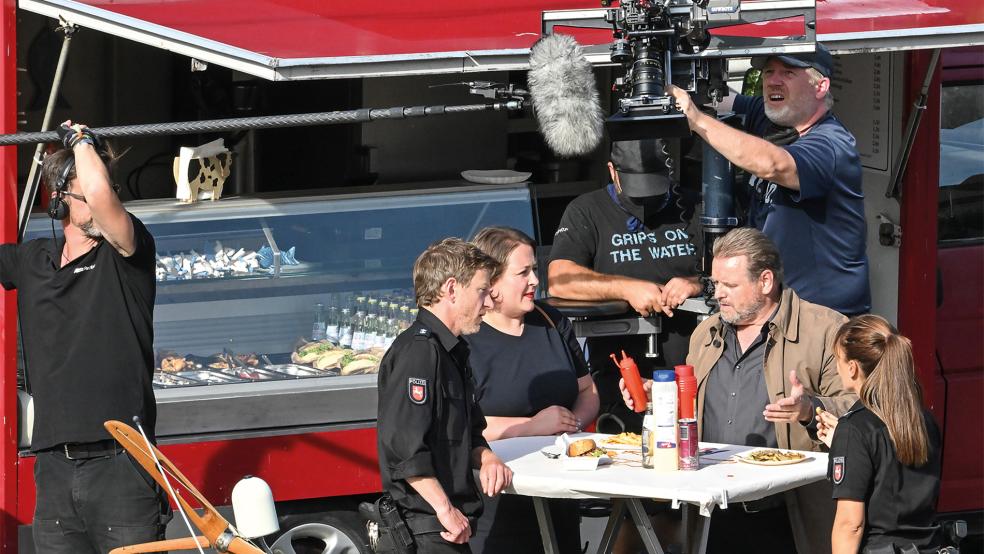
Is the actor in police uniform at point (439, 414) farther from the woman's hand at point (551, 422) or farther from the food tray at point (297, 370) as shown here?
the food tray at point (297, 370)

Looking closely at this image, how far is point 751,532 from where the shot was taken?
4680 millimetres

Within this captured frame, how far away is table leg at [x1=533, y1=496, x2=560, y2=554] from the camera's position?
418 centimetres

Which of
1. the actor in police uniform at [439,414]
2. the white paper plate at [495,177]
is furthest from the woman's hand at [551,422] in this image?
the white paper plate at [495,177]

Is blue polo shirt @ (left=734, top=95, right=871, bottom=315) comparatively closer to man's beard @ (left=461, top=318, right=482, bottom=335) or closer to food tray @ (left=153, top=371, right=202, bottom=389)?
man's beard @ (left=461, top=318, right=482, bottom=335)

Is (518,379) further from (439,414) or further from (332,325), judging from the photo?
(332,325)

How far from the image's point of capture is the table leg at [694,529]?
4094 millimetres

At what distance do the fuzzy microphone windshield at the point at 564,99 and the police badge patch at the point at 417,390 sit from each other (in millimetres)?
799

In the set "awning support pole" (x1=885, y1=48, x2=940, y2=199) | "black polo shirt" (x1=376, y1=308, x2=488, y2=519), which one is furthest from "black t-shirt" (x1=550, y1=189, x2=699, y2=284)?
"black polo shirt" (x1=376, y1=308, x2=488, y2=519)

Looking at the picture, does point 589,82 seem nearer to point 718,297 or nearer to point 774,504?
point 718,297

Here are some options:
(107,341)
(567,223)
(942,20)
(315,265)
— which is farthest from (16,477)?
(942,20)

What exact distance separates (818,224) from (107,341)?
7.95 ft

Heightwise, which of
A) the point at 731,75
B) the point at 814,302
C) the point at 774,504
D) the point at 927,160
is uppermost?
the point at 731,75

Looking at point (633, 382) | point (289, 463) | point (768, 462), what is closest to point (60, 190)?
point (289, 463)

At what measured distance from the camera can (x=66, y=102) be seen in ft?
22.5
